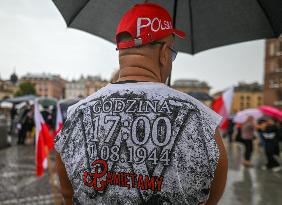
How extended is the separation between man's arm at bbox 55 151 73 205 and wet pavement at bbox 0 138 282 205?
4781mm

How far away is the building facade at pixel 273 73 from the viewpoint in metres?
54.2

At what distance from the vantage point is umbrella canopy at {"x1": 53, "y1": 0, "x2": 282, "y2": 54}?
2779 mm

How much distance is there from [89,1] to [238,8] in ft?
3.80

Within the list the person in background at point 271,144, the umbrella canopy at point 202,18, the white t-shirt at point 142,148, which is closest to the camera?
the white t-shirt at point 142,148

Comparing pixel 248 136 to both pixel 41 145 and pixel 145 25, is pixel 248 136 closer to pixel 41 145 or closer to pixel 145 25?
pixel 41 145

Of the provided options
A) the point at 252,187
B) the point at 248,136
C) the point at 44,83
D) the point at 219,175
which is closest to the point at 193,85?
the point at 44,83

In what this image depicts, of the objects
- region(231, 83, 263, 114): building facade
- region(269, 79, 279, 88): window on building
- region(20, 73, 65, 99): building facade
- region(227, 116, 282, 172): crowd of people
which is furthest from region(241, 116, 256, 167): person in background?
region(20, 73, 65, 99): building facade

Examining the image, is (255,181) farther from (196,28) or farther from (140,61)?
(140,61)

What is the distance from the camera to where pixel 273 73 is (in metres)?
55.7

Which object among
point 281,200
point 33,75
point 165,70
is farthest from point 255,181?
point 33,75

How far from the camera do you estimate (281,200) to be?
6.79 meters

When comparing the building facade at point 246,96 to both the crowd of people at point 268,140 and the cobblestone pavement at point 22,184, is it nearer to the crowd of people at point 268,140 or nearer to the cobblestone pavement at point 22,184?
the crowd of people at point 268,140

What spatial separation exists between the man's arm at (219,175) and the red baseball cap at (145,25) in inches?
19.3

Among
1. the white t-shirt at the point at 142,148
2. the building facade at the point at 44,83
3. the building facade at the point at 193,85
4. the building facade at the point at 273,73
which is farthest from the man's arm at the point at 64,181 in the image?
the building facade at the point at 44,83
